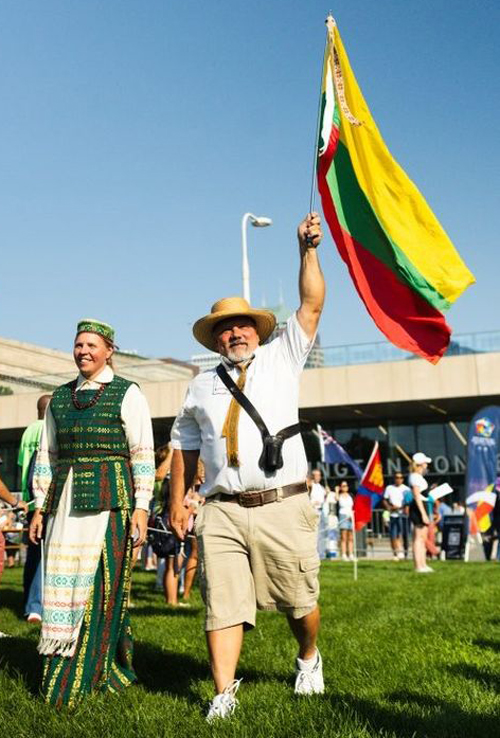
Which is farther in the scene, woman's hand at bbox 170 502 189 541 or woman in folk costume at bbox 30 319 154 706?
woman's hand at bbox 170 502 189 541

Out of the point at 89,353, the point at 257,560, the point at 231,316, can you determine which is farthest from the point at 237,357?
the point at 257,560

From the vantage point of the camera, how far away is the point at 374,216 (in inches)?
250

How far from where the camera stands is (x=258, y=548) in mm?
4656

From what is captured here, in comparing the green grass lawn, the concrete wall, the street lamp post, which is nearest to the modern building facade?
the concrete wall

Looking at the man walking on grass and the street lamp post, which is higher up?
the street lamp post

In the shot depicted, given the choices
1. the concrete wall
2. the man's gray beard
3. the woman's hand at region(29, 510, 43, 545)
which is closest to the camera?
the man's gray beard

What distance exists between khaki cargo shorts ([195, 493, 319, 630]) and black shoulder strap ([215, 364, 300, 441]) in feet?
1.18

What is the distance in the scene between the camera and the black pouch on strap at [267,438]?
4621mm

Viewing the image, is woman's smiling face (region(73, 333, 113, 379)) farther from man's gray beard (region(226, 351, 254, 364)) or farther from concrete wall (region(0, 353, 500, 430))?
concrete wall (region(0, 353, 500, 430))

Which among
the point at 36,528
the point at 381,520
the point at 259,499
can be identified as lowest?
the point at 36,528

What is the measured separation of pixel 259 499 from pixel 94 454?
1.09 meters

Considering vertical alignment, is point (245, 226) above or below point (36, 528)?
above

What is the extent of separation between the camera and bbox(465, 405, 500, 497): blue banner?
18984 mm

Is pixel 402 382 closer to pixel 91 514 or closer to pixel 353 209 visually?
pixel 353 209
